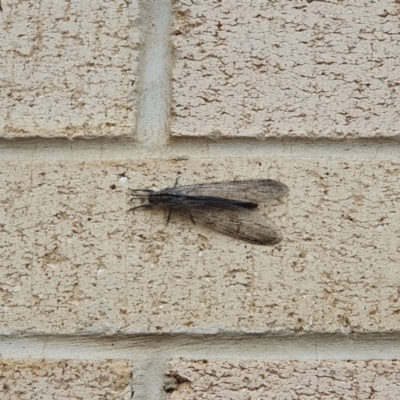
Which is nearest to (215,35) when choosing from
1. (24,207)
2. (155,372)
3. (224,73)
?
(224,73)

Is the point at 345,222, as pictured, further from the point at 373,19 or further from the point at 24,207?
the point at 24,207

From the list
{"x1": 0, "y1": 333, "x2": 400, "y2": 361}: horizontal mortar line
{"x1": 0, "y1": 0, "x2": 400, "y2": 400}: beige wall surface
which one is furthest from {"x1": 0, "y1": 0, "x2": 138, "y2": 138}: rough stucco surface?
{"x1": 0, "y1": 333, "x2": 400, "y2": 361}: horizontal mortar line

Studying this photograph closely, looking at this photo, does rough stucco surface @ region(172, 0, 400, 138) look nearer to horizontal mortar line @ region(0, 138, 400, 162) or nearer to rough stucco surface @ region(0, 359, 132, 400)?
horizontal mortar line @ region(0, 138, 400, 162)

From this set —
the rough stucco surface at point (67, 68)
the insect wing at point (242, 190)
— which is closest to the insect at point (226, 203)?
the insect wing at point (242, 190)

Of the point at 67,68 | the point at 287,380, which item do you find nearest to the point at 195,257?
the point at 287,380

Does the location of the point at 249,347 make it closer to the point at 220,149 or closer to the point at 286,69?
the point at 220,149
